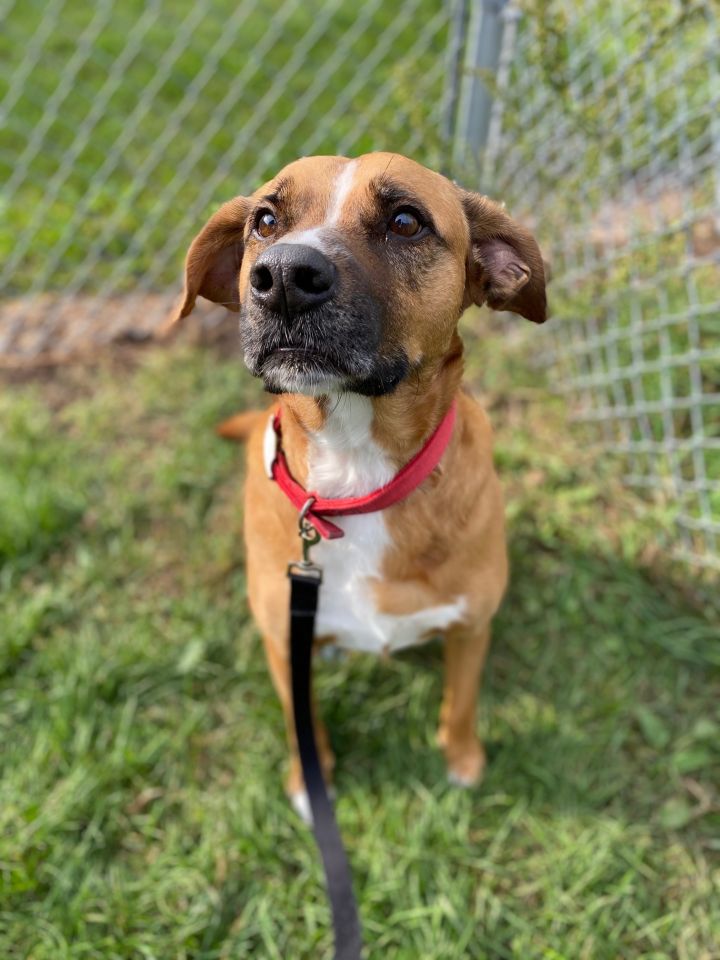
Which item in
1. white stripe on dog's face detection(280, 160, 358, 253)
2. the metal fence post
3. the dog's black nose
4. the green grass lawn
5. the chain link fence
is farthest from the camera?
the metal fence post

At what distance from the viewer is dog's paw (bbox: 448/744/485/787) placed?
2785 mm

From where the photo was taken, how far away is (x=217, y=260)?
7.29 feet

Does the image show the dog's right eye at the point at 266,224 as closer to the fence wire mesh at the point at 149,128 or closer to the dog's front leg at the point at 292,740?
the dog's front leg at the point at 292,740

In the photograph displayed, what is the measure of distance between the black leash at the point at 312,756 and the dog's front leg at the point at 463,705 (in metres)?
0.53

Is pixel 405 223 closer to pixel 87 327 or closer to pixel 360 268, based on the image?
pixel 360 268

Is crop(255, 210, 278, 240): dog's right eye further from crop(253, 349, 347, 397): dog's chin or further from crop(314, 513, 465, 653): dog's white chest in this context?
crop(314, 513, 465, 653): dog's white chest

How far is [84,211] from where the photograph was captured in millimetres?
4434

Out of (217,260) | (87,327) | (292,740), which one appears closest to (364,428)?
(217,260)

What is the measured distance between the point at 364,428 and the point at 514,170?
2190 millimetres

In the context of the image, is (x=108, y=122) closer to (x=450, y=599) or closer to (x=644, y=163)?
(x=644, y=163)

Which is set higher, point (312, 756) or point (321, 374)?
point (321, 374)

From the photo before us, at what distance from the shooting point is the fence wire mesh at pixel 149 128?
14.0 ft

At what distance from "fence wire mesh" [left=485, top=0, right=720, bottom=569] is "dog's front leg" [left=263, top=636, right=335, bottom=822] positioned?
177cm

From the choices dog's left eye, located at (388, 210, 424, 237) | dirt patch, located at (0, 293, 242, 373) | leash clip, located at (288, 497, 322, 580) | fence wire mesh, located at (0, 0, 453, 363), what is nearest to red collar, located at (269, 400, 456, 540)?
leash clip, located at (288, 497, 322, 580)
